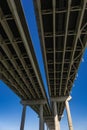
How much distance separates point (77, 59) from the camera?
30578 millimetres

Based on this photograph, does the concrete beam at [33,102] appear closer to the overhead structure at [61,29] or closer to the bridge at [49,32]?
the bridge at [49,32]

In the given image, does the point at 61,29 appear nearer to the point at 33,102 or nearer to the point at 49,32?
the point at 49,32

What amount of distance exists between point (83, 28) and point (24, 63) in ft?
40.4

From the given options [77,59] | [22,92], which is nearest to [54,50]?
[77,59]

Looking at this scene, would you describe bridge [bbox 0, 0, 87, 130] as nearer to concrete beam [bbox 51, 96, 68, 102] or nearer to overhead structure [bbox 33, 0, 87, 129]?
overhead structure [bbox 33, 0, 87, 129]

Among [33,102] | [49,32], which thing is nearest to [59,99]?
[33,102]

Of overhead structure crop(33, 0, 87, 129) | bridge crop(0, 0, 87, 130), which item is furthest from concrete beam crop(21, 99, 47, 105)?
overhead structure crop(33, 0, 87, 129)

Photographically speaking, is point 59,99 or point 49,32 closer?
point 49,32

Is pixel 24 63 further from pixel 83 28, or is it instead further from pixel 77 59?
pixel 83 28

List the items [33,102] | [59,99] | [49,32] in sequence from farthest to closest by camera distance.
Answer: [33,102] → [59,99] → [49,32]

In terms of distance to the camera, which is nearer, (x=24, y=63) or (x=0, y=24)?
(x=0, y=24)

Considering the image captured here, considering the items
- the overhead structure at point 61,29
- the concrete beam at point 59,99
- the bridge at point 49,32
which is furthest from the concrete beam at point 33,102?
the overhead structure at point 61,29

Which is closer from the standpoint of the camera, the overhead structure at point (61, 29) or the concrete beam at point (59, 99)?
the overhead structure at point (61, 29)

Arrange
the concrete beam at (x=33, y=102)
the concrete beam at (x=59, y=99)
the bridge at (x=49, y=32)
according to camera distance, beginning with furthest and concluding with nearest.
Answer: the concrete beam at (x=33, y=102) < the concrete beam at (x=59, y=99) < the bridge at (x=49, y=32)
